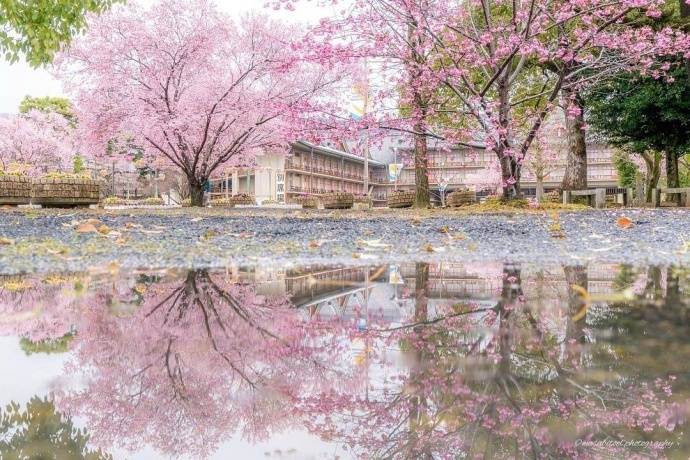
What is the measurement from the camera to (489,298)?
118 inches

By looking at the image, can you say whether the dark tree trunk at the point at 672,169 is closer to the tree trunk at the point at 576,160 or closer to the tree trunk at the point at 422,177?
the tree trunk at the point at 576,160

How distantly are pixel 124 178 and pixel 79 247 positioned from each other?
49684mm

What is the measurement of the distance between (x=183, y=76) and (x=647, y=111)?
16.9m

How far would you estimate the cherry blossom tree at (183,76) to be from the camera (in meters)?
18.8

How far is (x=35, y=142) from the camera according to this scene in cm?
4441

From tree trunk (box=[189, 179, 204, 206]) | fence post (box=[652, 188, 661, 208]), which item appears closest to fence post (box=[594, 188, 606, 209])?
fence post (box=[652, 188, 661, 208])

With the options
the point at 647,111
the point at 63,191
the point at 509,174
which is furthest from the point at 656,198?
the point at 63,191

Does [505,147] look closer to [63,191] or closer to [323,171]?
[63,191]

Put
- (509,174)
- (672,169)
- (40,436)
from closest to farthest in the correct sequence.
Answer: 1. (40,436)
2. (509,174)
3. (672,169)

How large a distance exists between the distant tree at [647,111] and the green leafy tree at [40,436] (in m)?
20.5

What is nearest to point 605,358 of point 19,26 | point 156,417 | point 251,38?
point 156,417

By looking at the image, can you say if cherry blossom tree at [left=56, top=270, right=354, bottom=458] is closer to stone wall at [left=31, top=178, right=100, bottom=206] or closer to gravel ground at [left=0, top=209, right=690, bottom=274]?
gravel ground at [left=0, top=209, right=690, bottom=274]

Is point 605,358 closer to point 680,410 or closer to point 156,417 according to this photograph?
point 680,410

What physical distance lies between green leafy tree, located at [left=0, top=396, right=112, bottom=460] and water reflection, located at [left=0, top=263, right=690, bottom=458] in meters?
0.05
